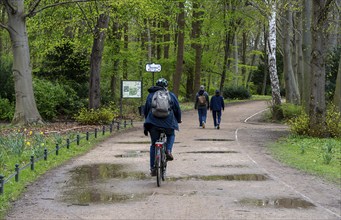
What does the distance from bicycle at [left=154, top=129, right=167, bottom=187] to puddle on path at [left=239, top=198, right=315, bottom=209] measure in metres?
1.83

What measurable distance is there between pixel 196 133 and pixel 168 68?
78.5ft

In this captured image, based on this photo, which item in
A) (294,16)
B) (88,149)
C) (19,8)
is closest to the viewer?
(88,149)

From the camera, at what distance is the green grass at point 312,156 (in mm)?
11492

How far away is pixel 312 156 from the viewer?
Result: 557 inches

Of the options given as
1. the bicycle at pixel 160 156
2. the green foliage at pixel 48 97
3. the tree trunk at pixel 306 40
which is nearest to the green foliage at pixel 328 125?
the tree trunk at pixel 306 40

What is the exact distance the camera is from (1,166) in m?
11.8

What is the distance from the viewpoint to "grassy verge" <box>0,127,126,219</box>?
8484 millimetres

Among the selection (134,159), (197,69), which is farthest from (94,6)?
(197,69)

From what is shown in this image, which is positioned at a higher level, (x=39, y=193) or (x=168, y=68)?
(x=168, y=68)

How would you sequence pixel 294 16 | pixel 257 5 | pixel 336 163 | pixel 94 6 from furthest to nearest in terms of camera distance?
pixel 294 16 → pixel 257 5 → pixel 94 6 → pixel 336 163

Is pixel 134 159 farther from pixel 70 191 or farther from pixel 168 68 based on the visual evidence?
pixel 168 68

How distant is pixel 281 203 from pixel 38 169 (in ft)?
19.1

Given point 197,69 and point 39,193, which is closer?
point 39,193

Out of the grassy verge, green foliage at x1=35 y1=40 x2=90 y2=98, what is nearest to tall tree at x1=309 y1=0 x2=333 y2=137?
the grassy verge
